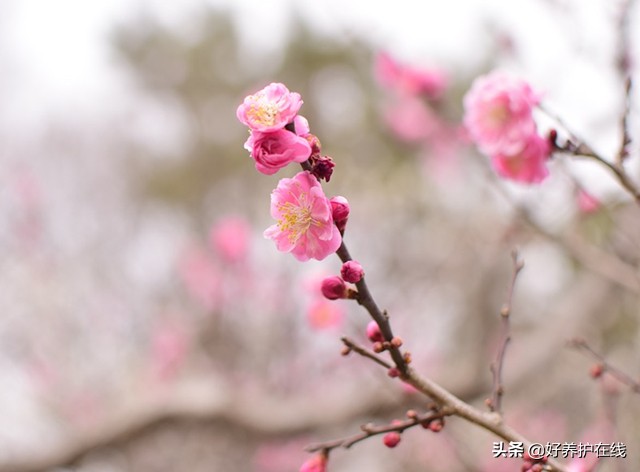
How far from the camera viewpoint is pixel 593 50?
7.39 feet

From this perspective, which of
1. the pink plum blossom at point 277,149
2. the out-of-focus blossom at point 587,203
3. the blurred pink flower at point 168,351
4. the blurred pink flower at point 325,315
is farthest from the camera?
the blurred pink flower at point 168,351

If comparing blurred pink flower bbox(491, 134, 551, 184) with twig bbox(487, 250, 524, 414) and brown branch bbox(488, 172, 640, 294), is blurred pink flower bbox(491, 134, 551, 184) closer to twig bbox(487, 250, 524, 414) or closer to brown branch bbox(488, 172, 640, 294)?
twig bbox(487, 250, 524, 414)

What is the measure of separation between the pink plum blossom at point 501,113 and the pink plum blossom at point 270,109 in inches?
26.6

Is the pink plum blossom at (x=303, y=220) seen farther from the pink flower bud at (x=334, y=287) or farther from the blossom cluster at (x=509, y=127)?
the blossom cluster at (x=509, y=127)

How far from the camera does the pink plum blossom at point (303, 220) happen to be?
873mm

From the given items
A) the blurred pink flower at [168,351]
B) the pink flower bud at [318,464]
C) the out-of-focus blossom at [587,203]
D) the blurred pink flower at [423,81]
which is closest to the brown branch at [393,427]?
the pink flower bud at [318,464]

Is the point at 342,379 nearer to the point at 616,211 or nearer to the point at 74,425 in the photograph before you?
the point at 74,425

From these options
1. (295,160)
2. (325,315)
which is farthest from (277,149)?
(325,315)

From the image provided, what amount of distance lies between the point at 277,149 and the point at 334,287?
0.23 m

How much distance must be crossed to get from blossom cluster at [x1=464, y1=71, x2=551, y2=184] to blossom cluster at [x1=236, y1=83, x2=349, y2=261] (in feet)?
2.13

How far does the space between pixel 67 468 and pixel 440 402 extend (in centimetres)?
277

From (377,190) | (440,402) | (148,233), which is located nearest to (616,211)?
(440,402)

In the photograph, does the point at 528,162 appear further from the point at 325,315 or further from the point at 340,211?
the point at 325,315

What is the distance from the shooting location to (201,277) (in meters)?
7.01
